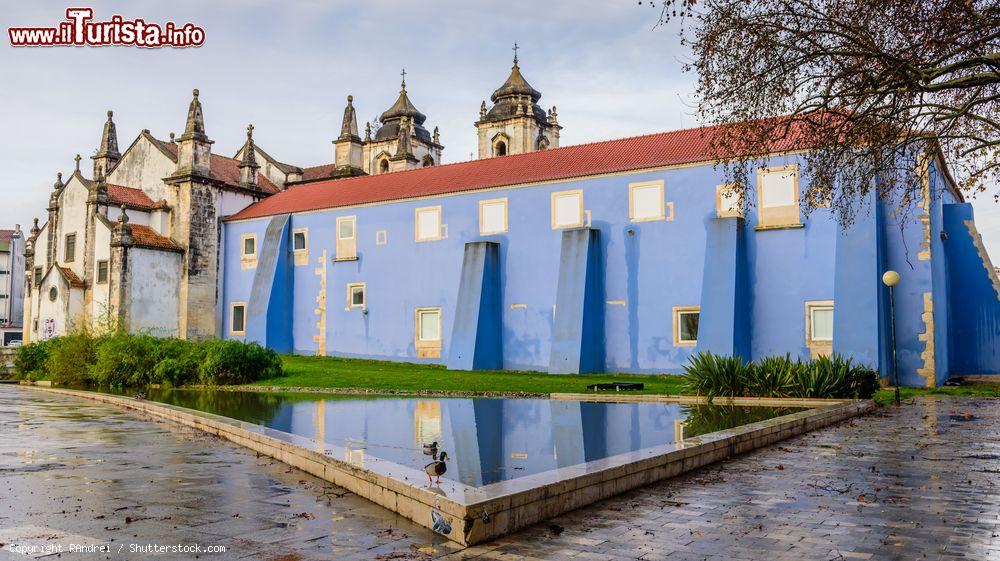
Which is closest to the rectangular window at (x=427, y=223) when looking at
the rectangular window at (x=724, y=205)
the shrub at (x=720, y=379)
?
the rectangular window at (x=724, y=205)

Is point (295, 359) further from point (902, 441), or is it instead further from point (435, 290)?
point (902, 441)

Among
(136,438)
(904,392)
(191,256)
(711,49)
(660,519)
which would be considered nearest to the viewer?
(660,519)

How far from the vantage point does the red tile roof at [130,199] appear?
3884cm

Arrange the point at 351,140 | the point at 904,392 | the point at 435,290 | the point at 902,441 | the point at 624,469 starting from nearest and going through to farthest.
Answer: the point at 624,469 < the point at 902,441 < the point at 904,392 < the point at 435,290 < the point at 351,140

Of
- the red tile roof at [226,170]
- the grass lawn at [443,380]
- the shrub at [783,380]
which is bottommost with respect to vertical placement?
the grass lawn at [443,380]

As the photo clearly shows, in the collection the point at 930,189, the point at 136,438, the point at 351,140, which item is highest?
the point at 351,140

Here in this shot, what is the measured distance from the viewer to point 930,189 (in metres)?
22.6

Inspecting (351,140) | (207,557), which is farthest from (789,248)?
(351,140)

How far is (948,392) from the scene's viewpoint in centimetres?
1981

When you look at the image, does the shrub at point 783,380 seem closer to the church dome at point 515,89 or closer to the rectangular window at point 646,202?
the rectangular window at point 646,202

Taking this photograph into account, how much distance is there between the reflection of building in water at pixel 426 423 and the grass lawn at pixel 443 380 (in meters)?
3.46

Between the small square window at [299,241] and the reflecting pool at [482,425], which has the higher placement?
the small square window at [299,241]

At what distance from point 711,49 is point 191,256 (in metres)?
33.2

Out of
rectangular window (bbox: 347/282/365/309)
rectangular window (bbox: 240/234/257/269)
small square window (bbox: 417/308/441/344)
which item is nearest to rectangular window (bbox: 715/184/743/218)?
small square window (bbox: 417/308/441/344)
